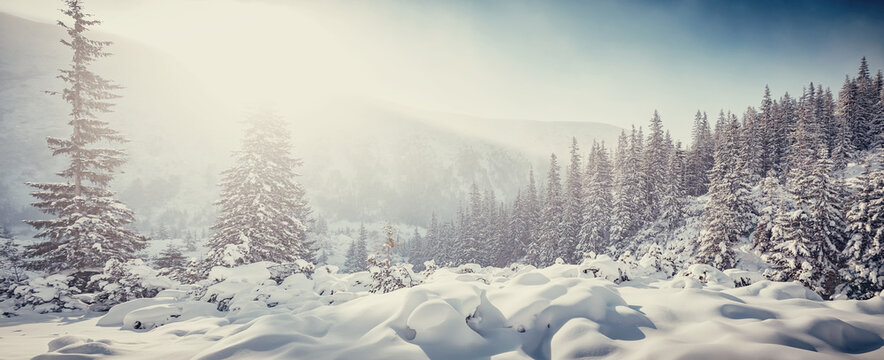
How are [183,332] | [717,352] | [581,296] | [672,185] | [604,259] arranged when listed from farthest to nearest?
[672,185] → [604,259] → [183,332] → [581,296] → [717,352]

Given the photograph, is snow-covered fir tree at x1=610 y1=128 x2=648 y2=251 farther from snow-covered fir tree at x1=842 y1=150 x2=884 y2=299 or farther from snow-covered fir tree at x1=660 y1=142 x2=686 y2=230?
snow-covered fir tree at x1=842 y1=150 x2=884 y2=299

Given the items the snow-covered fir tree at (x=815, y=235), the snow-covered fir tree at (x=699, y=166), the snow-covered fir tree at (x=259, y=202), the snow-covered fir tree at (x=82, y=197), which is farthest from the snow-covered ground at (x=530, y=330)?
the snow-covered fir tree at (x=699, y=166)

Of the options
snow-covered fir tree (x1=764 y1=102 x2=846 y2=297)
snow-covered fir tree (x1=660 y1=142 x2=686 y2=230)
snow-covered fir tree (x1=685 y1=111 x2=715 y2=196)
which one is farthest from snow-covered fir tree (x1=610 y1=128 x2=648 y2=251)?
snow-covered fir tree (x1=764 y1=102 x2=846 y2=297)

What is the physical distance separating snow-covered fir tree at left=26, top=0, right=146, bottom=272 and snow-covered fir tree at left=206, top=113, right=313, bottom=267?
11.4ft

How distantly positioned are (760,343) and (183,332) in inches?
364

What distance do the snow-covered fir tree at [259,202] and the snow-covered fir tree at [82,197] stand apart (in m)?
3.48

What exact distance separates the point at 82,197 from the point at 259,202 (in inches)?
247

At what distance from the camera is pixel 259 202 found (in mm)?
16547

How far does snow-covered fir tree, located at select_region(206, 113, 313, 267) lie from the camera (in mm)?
16219

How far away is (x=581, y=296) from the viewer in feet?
17.6

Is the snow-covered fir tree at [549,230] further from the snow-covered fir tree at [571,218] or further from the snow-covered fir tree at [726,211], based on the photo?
the snow-covered fir tree at [726,211]

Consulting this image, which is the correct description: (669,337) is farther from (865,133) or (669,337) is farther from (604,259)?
(865,133)

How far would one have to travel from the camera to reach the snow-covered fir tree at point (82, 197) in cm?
1252

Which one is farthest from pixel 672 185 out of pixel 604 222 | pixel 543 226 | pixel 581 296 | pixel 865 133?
pixel 581 296
